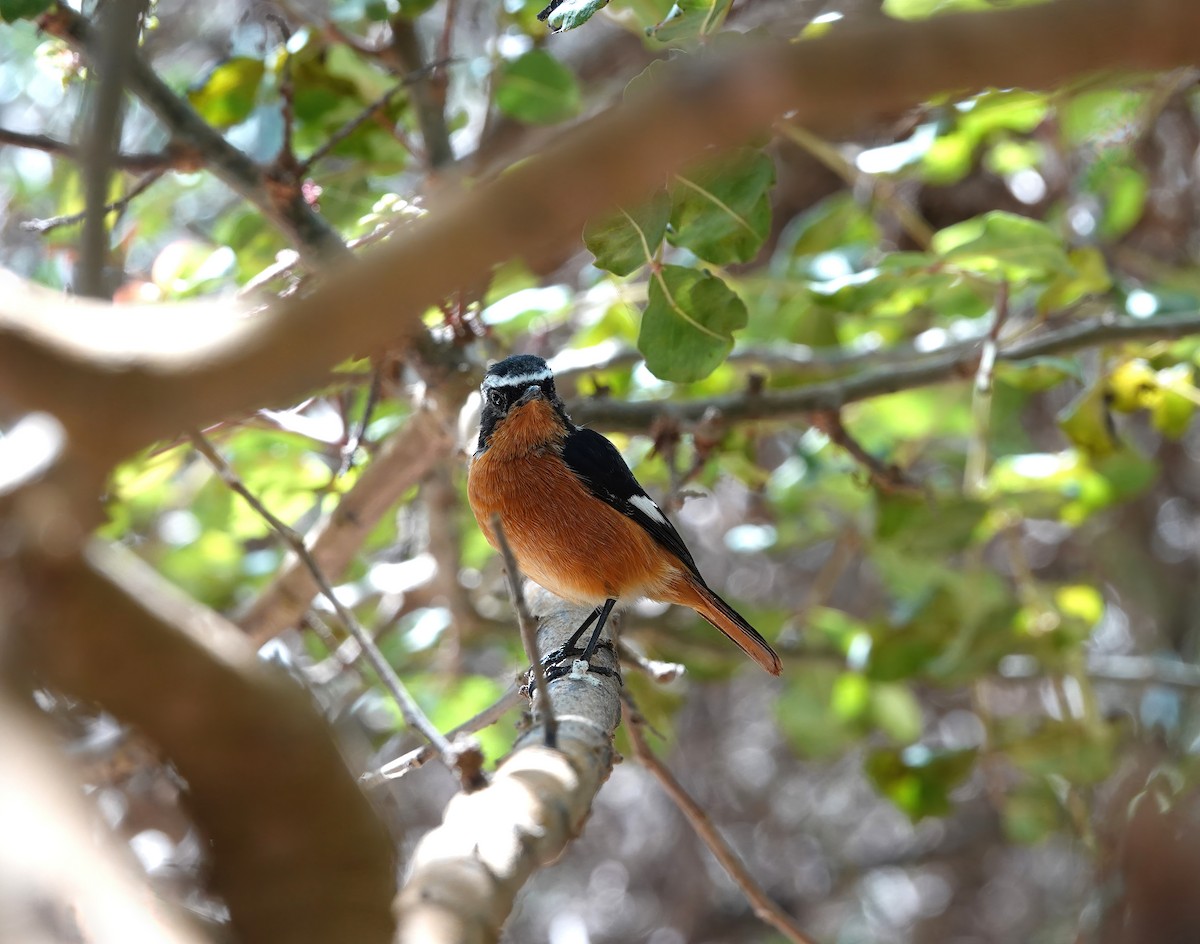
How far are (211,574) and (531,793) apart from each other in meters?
4.35

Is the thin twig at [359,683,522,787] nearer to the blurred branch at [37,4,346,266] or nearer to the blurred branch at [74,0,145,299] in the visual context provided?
the blurred branch at [74,0,145,299]

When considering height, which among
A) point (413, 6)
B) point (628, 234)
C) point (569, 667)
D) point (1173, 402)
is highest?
point (413, 6)

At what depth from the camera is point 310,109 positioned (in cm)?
417

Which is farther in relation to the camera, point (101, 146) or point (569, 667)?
point (569, 667)

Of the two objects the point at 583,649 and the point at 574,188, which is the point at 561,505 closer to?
the point at 583,649

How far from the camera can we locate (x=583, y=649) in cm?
343

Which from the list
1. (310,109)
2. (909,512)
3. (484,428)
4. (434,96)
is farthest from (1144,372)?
(310,109)

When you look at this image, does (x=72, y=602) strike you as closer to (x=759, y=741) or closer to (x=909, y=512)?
(x=909, y=512)

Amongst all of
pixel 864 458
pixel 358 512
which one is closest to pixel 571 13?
pixel 358 512

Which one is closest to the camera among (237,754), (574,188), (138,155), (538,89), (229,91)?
(574,188)

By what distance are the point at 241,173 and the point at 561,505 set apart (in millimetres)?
1488

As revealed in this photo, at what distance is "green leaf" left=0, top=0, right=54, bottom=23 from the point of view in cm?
281

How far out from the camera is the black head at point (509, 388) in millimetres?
3801

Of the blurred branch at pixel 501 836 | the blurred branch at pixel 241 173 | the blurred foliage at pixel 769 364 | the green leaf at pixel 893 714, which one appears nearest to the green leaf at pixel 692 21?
the blurred foliage at pixel 769 364
